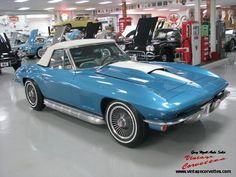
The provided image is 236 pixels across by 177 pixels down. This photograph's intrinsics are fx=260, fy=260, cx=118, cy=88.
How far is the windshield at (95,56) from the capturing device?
3.93 metres

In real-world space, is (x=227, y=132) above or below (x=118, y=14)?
below

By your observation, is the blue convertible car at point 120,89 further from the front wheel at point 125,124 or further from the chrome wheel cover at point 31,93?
the chrome wheel cover at point 31,93

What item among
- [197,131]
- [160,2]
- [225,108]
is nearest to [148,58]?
[225,108]

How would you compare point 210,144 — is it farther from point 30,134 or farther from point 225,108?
point 30,134

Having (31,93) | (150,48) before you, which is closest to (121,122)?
(31,93)

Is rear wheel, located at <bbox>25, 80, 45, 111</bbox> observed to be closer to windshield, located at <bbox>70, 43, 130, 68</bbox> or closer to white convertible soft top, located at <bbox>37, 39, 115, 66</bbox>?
white convertible soft top, located at <bbox>37, 39, 115, 66</bbox>

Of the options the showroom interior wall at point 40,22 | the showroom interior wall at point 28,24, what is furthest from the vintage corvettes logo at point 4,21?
the showroom interior wall at point 40,22

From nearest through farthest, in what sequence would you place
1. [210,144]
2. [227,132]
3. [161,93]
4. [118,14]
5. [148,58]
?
[161,93] → [210,144] → [227,132] → [148,58] → [118,14]

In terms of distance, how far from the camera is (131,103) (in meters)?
2.88

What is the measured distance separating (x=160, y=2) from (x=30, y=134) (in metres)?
20.7

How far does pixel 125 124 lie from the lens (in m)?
3.13

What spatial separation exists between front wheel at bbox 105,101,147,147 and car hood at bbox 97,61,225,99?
1.17ft

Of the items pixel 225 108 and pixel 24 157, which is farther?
pixel 225 108

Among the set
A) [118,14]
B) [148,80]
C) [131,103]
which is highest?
[118,14]
